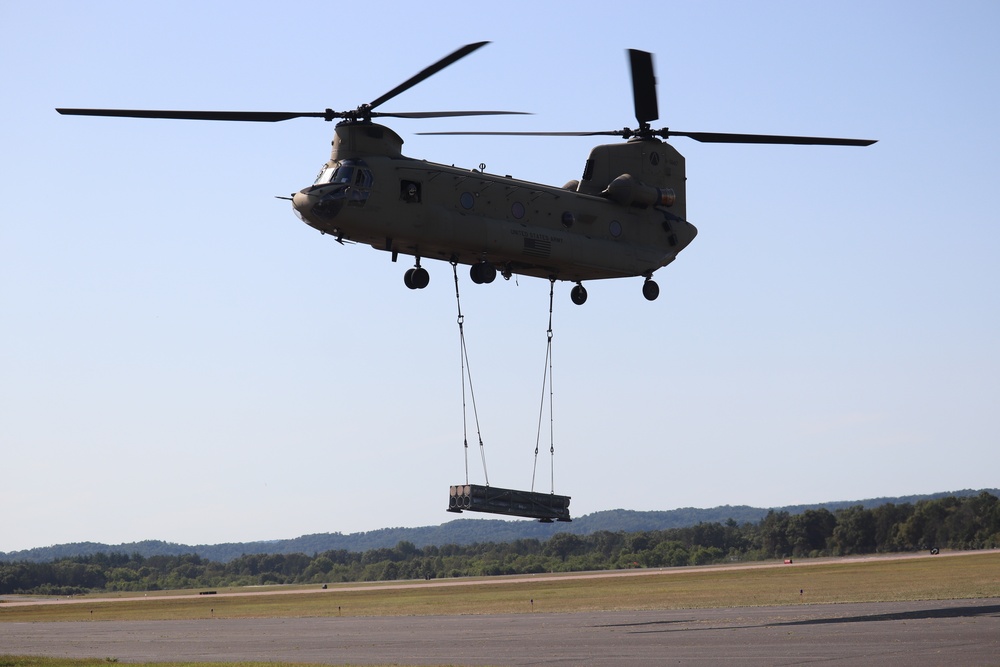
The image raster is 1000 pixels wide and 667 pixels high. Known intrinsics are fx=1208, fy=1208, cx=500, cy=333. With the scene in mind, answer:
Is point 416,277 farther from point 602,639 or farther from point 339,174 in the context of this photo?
point 602,639

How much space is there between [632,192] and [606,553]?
127564 millimetres

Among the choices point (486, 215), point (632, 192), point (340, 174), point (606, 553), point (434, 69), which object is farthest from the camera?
point (606, 553)

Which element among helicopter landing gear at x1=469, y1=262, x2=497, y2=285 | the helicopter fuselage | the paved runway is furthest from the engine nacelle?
the paved runway

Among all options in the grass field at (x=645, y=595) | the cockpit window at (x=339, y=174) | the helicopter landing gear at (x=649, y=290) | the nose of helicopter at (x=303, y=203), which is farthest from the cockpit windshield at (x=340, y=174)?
the grass field at (x=645, y=595)

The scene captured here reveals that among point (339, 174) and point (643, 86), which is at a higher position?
point (643, 86)

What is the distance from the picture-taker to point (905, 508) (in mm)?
134750

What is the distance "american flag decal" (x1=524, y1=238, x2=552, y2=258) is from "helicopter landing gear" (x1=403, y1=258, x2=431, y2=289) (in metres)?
2.98

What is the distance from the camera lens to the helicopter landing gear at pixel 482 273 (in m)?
33.8

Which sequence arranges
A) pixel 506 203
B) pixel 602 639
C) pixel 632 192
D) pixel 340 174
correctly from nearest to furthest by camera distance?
1. pixel 340 174
2. pixel 506 203
3. pixel 602 639
4. pixel 632 192

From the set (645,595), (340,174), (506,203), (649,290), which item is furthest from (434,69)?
(645,595)

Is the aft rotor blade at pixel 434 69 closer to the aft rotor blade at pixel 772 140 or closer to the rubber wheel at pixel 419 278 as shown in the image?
the rubber wheel at pixel 419 278

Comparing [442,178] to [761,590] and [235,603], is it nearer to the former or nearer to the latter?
[761,590]

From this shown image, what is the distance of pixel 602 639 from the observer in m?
36.4

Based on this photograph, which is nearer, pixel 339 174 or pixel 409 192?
pixel 339 174
